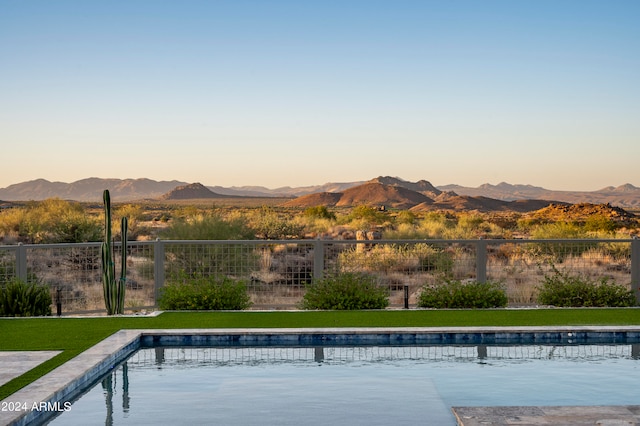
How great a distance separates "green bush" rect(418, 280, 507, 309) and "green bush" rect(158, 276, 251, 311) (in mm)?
2946

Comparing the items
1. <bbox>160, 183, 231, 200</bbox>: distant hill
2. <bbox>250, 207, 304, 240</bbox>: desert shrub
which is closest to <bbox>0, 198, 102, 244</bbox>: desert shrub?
<bbox>250, 207, 304, 240</bbox>: desert shrub

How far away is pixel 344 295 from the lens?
14.4m

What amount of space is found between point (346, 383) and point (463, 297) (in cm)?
583

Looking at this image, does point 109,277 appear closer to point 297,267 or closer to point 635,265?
point 635,265

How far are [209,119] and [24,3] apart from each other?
1329 centimetres

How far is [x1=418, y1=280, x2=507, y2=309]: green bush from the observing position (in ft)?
47.6

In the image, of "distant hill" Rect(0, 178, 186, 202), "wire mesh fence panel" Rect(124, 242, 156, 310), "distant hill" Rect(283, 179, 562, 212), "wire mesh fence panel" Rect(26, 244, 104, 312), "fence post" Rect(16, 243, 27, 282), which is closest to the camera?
"fence post" Rect(16, 243, 27, 282)

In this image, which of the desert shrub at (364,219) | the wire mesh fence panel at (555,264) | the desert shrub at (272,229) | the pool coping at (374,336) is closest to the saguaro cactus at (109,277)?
the pool coping at (374,336)

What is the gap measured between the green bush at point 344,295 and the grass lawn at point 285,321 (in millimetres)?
546

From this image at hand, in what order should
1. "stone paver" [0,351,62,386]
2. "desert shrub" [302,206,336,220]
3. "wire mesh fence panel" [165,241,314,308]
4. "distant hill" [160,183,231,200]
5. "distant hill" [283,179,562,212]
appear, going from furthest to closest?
"distant hill" [160,183,231,200]
"distant hill" [283,179,562,212]
"desert shrub" [302,206,336,220]
"wire mesh fence panel" [165,241,314,308]
"stone paver" [0,351,62,386]

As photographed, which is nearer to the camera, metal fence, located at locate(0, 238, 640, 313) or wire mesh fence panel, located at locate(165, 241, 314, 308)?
metal fence, located at locate(0, 238, 640, 313)

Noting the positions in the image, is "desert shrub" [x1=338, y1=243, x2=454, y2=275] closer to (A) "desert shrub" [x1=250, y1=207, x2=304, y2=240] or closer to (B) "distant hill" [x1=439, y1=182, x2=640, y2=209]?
(A) "desert shrub" [x1=250, y1=207, x2=304, y2=240]

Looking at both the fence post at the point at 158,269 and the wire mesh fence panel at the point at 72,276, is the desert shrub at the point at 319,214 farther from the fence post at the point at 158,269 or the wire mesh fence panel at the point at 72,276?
the fence post at the point at 158,269

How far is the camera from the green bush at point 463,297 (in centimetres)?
1451
